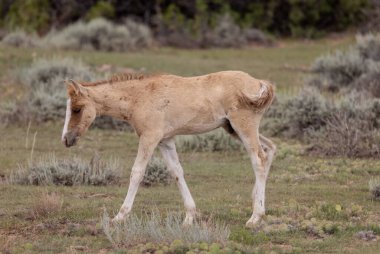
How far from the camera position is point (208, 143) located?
633 inches

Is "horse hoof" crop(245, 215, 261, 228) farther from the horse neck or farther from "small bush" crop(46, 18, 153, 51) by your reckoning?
"small bush" crop(46, 18, 153, 51)

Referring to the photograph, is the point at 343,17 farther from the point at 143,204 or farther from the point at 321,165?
the point at 143,204

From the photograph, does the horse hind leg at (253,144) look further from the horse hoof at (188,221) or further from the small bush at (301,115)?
the small bush at (301,115)

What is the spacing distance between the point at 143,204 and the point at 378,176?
4.12 metres

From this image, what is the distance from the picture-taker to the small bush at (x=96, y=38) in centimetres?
2769

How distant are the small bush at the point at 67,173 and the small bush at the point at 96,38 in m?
15.1

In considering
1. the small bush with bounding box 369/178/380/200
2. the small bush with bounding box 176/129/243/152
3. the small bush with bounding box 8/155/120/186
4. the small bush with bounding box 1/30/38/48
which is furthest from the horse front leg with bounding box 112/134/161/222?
the small bush with bounding box 1/30/38/48

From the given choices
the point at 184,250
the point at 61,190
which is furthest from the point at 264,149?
the point at 61,190

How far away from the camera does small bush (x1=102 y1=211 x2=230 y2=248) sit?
27.6ft

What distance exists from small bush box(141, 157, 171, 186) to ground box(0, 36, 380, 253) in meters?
0.27

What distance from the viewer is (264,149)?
10.2 metres

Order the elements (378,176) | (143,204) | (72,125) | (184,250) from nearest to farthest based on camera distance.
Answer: (184,250) < (72,125) < (143,204) < (378,176)

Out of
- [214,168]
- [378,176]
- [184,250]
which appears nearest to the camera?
[184,250]

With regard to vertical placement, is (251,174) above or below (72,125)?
below
